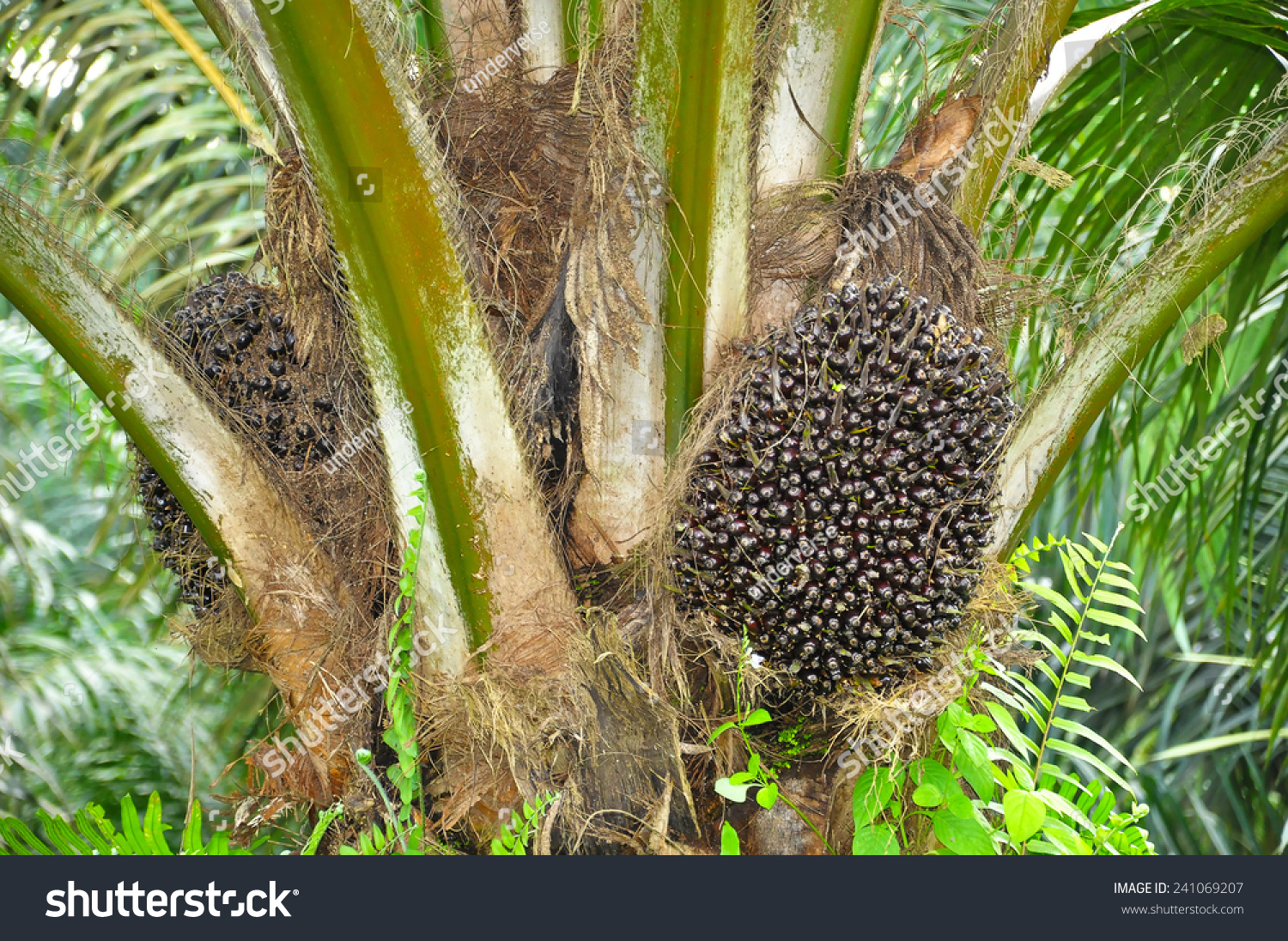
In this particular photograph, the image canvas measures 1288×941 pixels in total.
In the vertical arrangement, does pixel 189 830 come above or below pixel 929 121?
below

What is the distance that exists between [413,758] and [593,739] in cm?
29

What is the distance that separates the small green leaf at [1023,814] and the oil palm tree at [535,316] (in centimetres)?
31

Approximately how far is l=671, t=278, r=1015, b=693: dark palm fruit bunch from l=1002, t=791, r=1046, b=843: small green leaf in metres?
0.24

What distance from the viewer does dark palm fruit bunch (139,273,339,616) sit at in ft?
5.82

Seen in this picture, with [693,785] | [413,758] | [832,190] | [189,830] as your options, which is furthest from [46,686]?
[832,190]

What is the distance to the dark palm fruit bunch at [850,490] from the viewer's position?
1.42m

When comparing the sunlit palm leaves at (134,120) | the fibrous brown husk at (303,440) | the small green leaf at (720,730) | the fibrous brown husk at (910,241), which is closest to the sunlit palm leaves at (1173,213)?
the fibrous brown husk at (910,241)

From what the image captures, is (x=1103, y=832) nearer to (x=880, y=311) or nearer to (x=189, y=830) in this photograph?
(x=880, y=311)

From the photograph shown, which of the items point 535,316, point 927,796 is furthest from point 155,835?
point 927,796

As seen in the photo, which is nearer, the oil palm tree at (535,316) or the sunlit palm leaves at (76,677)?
the oil palm tree at (535,316)

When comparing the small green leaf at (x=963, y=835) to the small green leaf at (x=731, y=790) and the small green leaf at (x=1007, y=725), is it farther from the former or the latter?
the small green leaf at (x=731, y=790)

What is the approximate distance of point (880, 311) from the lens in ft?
4.84

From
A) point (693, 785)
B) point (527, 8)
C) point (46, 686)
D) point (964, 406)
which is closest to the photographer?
point (964, 406)

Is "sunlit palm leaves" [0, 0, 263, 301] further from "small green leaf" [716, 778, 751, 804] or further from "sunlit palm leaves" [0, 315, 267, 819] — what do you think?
"small green leaf" [716, 778, 751, 804]
